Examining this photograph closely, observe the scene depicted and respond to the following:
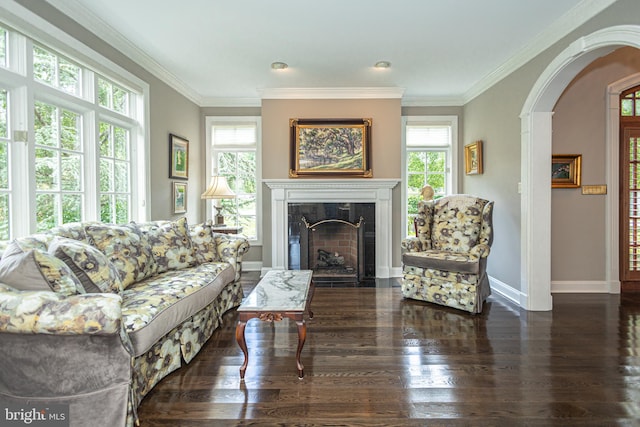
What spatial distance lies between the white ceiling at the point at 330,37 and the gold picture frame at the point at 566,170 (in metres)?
1.17

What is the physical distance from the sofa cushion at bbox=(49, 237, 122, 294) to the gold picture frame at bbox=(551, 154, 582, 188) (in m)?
4.40

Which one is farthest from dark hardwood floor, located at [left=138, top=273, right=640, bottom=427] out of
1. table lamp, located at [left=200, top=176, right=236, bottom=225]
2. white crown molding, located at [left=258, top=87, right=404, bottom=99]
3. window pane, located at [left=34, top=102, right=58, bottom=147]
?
white crown molding, located at [left=258, top=87, right=404, bottom=99]

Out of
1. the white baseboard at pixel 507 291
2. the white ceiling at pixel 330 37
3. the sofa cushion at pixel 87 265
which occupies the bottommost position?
the white baseboard at pixel 507 291

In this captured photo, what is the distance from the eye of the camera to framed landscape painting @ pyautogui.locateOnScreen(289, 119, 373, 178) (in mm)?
4992

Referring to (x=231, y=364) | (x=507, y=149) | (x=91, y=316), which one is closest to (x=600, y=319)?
(x=507, y=149)

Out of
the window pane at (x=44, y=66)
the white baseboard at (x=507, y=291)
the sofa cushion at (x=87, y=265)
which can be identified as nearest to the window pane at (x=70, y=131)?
the window pane at (x=44, y=66)

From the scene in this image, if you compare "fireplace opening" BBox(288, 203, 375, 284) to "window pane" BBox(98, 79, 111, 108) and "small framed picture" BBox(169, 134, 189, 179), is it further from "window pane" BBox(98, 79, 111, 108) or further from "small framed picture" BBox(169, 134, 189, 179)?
"window pane" BBox(98, 79, 111, 108)

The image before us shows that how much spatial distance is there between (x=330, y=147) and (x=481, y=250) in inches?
93.9

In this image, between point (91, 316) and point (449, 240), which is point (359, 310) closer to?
point (449, 240)

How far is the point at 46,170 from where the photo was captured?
2.73 meters

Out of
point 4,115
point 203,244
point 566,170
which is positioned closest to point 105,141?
point 4,115

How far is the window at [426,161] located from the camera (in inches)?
216

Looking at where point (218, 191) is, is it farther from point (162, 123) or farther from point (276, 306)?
point (276, 306)

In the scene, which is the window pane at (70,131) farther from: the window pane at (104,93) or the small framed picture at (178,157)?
the small framed picture at (178,157)
